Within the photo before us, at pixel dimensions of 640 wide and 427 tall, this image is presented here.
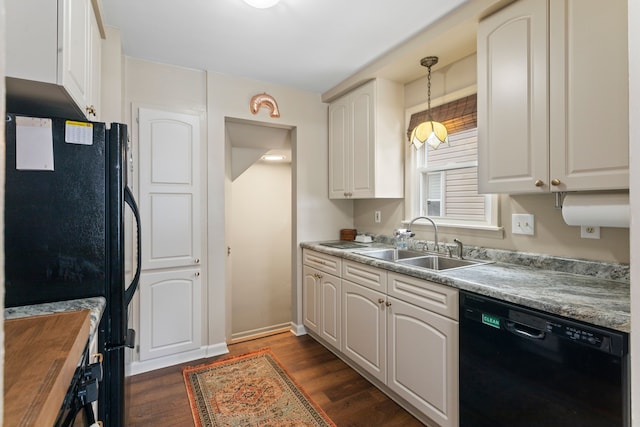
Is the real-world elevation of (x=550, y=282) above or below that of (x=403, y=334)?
above

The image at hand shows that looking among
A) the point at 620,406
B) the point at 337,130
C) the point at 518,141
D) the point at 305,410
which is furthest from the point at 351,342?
the point at 337,130

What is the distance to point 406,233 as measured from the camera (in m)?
2.50

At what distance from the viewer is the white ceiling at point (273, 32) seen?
5.99 ft

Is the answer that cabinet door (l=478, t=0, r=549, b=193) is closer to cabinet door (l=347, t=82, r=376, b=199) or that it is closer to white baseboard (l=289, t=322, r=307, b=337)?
cabinet door (l=347, t=82, r=376, b=199)

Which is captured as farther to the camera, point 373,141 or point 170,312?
point 373,141

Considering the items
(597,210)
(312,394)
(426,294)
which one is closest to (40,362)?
(426,294)

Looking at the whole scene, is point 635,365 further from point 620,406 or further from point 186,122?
point 186,122

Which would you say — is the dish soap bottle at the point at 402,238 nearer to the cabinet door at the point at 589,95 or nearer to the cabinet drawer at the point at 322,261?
the cabinet drawer at the point at 322,261

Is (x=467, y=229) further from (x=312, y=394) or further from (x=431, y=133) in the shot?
(x=312, y=394)

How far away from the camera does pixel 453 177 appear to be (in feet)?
8.02

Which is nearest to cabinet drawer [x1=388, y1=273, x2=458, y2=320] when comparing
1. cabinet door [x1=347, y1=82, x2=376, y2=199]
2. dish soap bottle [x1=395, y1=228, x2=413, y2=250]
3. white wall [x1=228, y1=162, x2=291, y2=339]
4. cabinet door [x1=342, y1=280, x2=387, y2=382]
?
cabinet door [x1=342, y1=280, x2=387, y2=382]

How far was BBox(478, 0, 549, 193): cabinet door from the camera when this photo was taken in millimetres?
1523

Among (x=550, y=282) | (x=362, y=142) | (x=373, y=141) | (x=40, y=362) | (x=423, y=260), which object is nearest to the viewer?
(x=40, y=362)

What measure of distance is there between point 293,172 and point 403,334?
1872 mm
